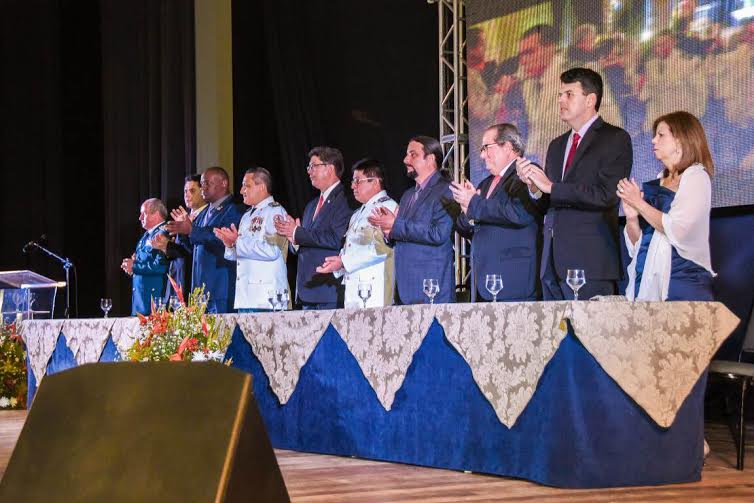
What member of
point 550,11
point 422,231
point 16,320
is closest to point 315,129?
point 550,11

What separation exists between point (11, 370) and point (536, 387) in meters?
4.57

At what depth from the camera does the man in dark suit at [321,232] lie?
508cm

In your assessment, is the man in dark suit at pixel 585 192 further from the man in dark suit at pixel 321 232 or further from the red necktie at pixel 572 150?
the man in dark suit at pixel 321 232

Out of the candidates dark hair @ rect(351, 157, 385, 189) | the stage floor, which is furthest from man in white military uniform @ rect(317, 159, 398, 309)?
the stage floor

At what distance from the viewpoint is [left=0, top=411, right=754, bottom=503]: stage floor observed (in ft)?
9.69

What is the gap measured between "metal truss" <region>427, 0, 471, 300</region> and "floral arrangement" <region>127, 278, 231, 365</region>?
7.77 feet

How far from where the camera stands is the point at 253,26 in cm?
787

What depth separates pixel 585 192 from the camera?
145 inches

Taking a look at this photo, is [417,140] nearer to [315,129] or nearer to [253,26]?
[315,129]

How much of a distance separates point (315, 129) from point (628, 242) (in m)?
3.66
